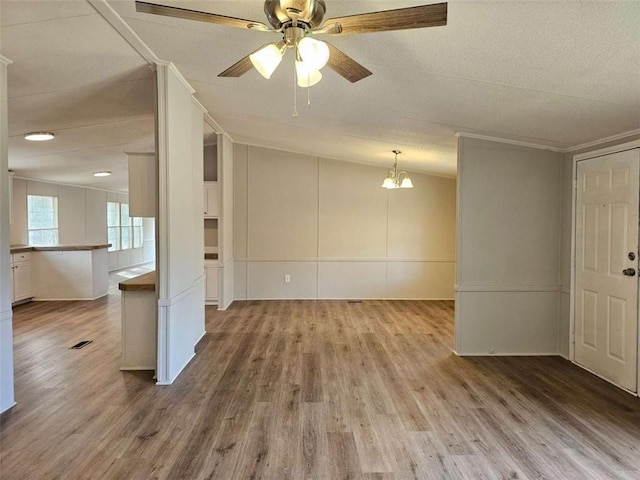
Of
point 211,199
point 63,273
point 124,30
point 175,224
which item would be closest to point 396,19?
point 124,30

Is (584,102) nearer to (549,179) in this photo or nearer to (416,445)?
(549,179)

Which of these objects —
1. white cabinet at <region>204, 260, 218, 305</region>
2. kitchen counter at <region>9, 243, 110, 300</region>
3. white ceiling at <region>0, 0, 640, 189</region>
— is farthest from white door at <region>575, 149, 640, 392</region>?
kitchen counter at <region>9, 243, 110, 300</region>

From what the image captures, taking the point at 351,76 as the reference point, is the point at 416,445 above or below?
below

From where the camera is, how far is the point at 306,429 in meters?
2.62

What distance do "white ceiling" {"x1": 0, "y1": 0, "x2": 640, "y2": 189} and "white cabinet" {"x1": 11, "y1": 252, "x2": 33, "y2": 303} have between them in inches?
91.5

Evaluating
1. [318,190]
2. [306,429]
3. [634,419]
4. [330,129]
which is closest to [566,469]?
[634,419]

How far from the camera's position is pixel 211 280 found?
21.0 ft

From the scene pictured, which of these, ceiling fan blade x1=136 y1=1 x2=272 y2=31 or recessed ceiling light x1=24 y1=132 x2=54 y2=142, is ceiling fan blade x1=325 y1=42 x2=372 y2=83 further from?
recessed ceiling light x1=24 y1=132 x2=54 y2=142

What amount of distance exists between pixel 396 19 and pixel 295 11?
0.42m

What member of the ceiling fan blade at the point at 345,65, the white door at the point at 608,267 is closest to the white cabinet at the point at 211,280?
the ceiling fan blade at the point at 345,65

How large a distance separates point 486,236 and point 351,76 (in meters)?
2.72

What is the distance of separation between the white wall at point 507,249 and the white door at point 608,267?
0.29m

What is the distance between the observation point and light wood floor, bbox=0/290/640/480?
7.28ft

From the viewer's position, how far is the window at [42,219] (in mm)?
7887
